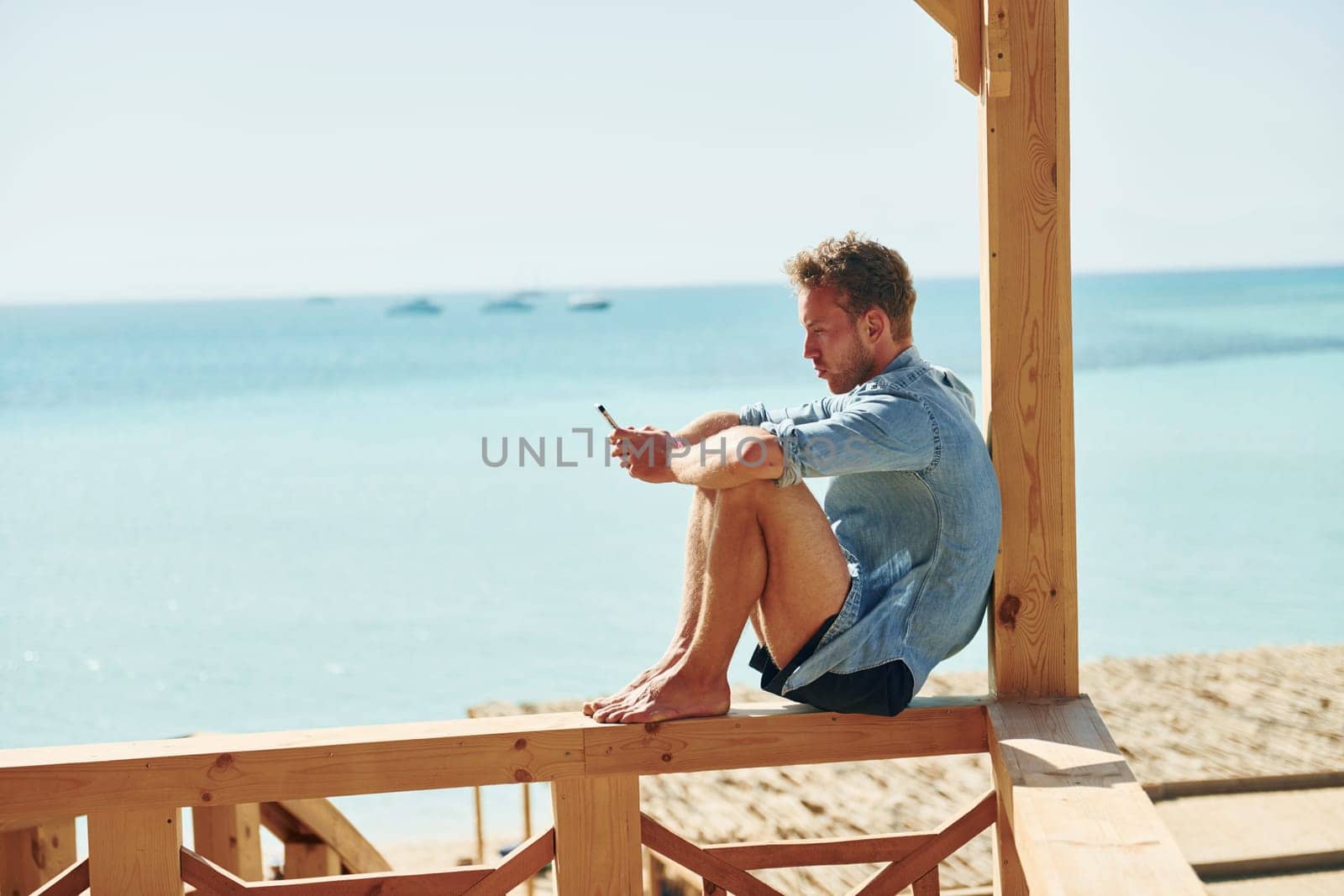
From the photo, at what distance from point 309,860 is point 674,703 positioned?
1.46 m

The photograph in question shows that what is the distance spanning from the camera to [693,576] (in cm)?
238

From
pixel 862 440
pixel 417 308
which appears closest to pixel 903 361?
pixel 862 440

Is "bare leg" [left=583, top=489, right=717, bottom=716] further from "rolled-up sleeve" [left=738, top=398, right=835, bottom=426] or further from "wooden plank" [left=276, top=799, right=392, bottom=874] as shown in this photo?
"wooden plank" [left=276, top=799, right=392, bottom=874]

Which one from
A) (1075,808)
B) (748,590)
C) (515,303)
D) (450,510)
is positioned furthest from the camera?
(515,303)

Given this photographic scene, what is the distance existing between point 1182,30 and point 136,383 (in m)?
35.5

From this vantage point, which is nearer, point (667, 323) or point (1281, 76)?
point (1281, 76)

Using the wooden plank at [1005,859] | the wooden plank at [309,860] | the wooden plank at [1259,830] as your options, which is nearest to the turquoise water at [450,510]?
the wooden plank at [309,860]

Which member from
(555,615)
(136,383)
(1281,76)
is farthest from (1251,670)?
(1281,76)

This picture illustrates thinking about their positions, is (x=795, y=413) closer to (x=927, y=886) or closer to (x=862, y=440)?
(x=862, y=440)

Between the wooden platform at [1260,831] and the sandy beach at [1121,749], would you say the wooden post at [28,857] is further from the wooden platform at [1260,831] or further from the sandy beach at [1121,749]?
the wooden platform at [1260,831]

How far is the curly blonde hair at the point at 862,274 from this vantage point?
2.39 meters

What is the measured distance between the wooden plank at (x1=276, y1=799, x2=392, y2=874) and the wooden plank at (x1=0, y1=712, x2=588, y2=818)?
877 millimetres

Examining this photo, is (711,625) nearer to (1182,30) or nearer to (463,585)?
(463,585)

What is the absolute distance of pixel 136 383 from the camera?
130 ft
